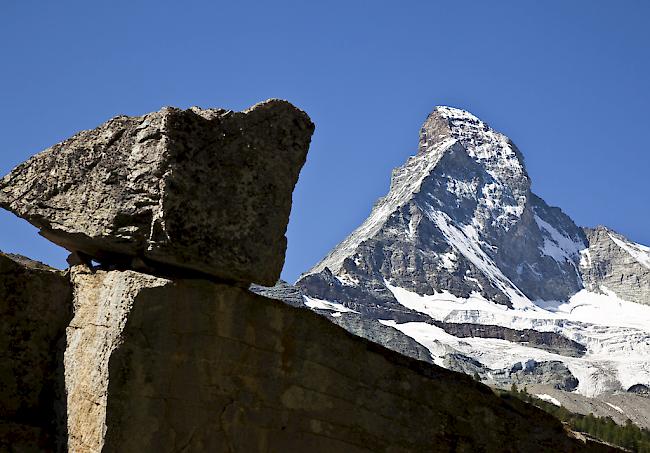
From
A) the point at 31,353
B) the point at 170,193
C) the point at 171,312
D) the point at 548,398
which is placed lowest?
the point at 31,353

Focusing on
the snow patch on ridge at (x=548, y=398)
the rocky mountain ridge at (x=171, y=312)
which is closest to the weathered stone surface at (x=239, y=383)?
the rocky mountain ridge at (x=171, y=312)

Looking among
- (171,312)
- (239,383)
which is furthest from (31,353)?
(239,383)

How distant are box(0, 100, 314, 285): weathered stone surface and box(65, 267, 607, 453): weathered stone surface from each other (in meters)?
0.19

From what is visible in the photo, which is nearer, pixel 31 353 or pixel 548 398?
pixel 31 353

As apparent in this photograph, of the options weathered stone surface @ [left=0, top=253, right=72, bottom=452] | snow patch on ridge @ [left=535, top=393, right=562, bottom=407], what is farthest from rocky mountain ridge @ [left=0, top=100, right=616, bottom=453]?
snow patch on ridge @ [left=535, top=393, right=562, bottom=407]

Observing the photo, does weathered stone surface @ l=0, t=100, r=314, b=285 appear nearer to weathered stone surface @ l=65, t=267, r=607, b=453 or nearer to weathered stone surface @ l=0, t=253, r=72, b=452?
weathered stone surface @ l=65, t=267, r=607, b=453

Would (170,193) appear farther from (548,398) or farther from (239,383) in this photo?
(548,398)

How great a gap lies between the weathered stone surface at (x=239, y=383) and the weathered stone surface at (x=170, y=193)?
19cm

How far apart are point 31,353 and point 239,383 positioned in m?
1.24

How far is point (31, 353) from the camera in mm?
5871

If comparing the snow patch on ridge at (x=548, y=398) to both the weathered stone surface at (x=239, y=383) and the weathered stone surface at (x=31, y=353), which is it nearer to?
the weathered stone surface at (x=239, y=383)

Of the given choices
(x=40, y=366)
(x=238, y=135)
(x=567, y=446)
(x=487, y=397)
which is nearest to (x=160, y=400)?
(x=40, y=366)

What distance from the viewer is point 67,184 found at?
5965 mm

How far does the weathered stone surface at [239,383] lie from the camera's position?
5523 mm
